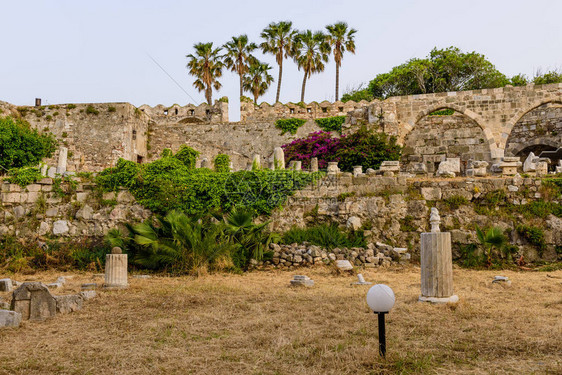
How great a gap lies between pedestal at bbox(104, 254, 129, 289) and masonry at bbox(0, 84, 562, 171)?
13.4 m

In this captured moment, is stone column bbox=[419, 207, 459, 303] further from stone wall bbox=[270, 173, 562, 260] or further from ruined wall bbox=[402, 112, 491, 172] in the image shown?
ruined wall bbox=[402, 112, 491, 172]

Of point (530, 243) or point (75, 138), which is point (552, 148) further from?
point (75, 138)

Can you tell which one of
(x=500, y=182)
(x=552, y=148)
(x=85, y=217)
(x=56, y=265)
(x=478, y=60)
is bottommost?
(x=56, y=265)

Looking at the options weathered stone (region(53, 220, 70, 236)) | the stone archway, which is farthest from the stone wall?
the stone archway

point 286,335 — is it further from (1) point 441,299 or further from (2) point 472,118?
(2) point 472,118

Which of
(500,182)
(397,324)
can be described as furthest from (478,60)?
(397,324)

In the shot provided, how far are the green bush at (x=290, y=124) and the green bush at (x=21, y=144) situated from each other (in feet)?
40.5

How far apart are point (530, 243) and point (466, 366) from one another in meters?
8.02

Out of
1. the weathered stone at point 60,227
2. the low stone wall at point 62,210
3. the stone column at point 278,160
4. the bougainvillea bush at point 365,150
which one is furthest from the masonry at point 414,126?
the weathered stone at point 60,227

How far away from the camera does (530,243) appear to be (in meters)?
10.4

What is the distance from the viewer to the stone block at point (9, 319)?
4.95 m

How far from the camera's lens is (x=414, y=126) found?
824 inches

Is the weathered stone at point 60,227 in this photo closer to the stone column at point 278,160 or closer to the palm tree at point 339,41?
the stone column at point 278,160

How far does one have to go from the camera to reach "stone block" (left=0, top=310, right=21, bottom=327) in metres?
4.95
